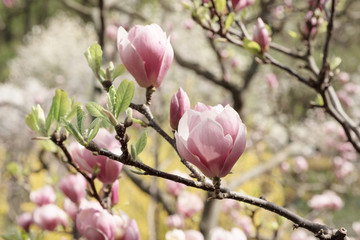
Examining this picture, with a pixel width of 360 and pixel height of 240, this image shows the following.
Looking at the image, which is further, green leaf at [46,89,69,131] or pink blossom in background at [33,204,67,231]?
pink blossom in background at [33,204,67,231]

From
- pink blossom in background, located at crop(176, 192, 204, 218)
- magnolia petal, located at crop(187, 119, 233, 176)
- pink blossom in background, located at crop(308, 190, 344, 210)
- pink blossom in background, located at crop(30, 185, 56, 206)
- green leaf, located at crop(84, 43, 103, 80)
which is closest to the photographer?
magnolia petal, located at crop(187, 119, 233, 176)

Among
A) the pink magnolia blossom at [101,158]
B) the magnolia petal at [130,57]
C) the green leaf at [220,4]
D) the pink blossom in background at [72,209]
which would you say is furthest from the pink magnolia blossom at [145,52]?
the pink blossom in background at [72,209]

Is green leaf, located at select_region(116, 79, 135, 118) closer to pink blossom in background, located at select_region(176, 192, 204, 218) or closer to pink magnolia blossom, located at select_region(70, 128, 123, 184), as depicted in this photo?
pink magnolia blossom, located at select_region(70, 128, 123, 184)

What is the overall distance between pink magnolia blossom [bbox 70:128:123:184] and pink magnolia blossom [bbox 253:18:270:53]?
0.43 m

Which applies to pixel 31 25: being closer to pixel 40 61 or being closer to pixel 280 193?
pixel 40 61

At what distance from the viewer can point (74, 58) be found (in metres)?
9.37

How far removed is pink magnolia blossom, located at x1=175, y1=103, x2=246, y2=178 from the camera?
39 cm

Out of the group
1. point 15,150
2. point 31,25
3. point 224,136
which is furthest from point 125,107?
point 31,25

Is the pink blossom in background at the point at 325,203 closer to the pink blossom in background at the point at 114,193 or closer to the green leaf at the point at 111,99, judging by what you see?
the pink blossom in background at the point at 114,193

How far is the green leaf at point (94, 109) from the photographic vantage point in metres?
0.43

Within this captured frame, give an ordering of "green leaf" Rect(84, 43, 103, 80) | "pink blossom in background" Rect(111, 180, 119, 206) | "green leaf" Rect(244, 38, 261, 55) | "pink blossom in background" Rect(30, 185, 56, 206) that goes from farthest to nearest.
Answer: "pink blossom in background" Rect(30, 185, 56, 206) < "green leaf" Rect(244, 38, 261, 55) < "pink blossom in background" Rect(111, 180, 119, 206) < "green leaf" Rect(84, 43, 103, 80)

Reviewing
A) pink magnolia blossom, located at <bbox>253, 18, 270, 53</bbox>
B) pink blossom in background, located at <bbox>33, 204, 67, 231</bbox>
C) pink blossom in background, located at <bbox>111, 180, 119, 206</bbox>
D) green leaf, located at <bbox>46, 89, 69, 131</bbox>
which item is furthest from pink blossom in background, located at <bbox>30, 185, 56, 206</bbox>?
pink magnolia blossom, located at <bbox>253, 18, 270, 53</bbox>

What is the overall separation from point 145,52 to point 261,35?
1.29 ft

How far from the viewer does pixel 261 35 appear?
789 millimetres
